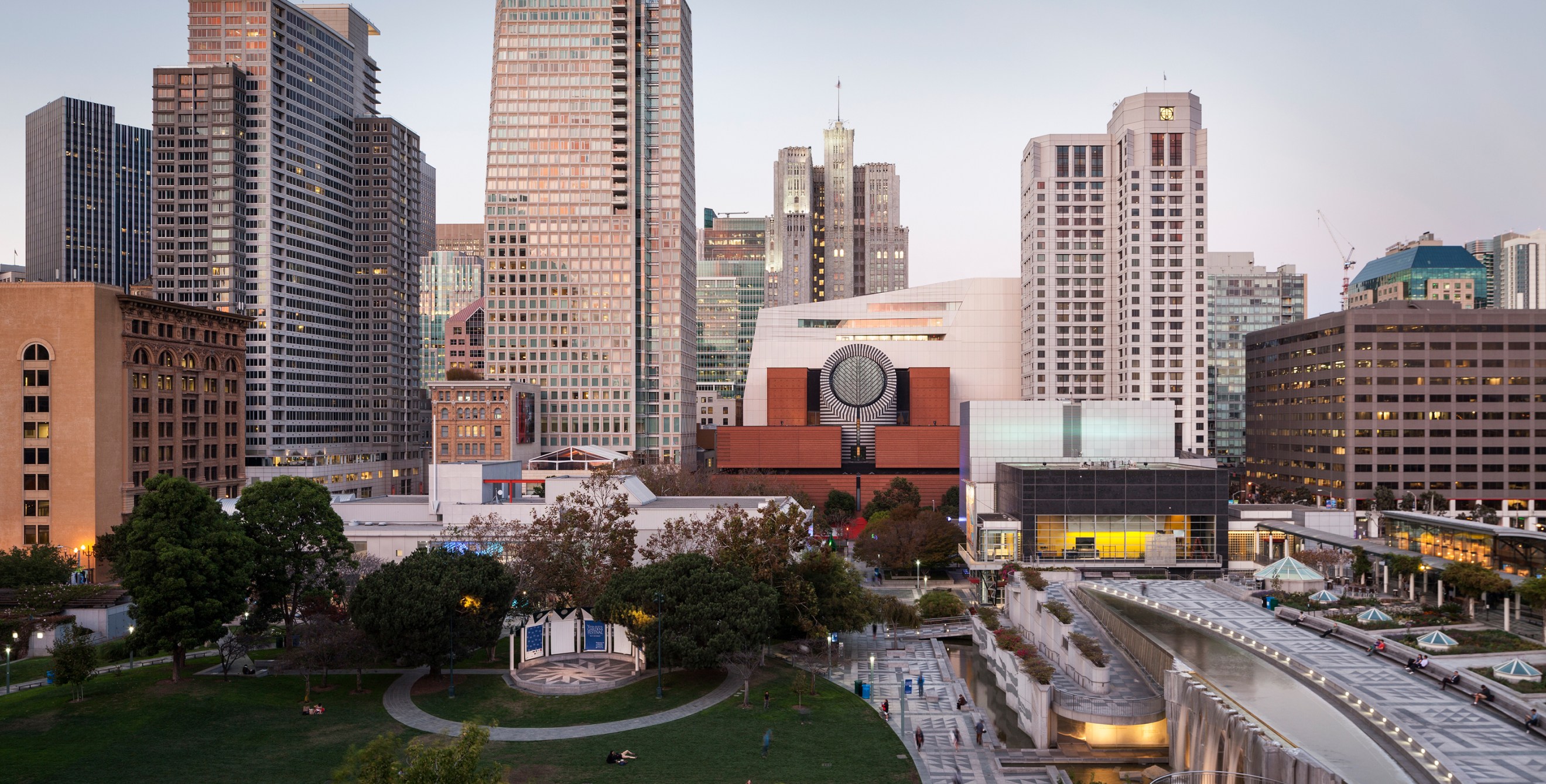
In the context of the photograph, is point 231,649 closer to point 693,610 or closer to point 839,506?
point 693,610

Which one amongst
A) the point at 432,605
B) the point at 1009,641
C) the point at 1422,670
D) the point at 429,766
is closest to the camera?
the point at 429,766

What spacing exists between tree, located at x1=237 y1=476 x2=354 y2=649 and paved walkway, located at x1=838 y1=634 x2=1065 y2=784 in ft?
122

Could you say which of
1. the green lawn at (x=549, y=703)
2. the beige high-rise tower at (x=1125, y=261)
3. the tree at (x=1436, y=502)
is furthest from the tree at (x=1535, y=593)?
the tree at (x=1436, y=502)

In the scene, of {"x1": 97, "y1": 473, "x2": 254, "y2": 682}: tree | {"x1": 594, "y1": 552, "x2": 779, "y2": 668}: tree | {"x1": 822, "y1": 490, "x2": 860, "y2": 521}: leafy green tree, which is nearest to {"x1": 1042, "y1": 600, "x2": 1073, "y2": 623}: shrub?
{"x1": 594, "y1": 552, "x2": 779, "y2": 668}: tree

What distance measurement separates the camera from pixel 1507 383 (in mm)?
126750

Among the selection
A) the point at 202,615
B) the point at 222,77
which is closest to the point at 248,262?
the point at 222,77

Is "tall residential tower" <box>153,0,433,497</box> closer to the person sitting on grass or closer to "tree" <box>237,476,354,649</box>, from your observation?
"tree" <box>237,476,354,649</box>

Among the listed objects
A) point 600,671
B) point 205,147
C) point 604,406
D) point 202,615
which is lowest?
point 600,671

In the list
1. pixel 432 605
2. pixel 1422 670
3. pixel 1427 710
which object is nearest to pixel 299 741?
pixel 432 605

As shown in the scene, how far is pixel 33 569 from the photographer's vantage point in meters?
63.8

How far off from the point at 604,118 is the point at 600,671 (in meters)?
120

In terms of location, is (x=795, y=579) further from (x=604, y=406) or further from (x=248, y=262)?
(x=248, y=262)

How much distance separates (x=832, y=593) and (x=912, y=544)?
30.5 meters

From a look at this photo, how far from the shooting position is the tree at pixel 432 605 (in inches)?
1992
